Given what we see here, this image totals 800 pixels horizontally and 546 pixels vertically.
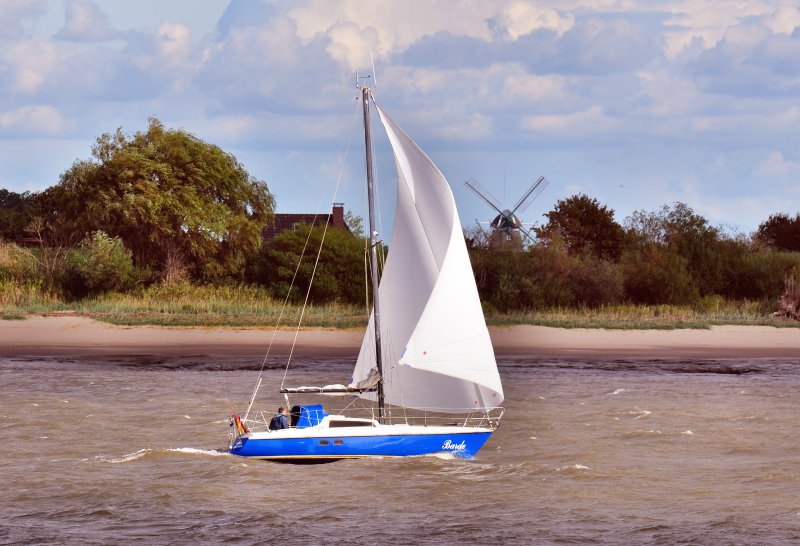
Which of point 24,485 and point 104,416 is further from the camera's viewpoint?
point 104,416

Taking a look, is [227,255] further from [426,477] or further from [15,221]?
[426,477]

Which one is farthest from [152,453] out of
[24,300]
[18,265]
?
[18,265]

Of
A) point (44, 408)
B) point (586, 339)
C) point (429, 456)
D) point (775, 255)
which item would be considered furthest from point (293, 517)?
point (775, 255)

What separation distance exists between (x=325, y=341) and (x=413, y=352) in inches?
1046

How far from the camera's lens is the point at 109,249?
59.0 meters

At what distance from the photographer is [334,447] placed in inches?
998

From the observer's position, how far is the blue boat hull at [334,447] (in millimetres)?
25312

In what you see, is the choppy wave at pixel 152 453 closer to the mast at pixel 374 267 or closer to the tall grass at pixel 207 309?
the mast at pixel 374 267

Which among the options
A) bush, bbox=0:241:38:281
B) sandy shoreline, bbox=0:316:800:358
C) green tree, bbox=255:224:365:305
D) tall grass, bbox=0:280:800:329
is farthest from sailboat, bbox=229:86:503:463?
bush, bbox=0:241:38:281

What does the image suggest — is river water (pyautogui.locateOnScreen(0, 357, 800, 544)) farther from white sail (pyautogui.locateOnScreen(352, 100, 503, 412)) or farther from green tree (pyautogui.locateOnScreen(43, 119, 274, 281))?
green tree (pyautogui.locateOnScreen(43, 119, 274, 281))

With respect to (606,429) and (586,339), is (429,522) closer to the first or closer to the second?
(606,429)

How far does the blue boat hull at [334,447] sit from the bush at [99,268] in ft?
114

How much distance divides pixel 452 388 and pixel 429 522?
5285 mm

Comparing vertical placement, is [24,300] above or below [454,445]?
above
